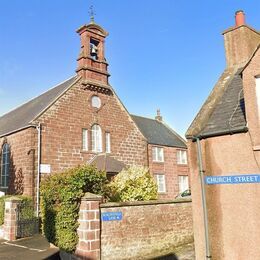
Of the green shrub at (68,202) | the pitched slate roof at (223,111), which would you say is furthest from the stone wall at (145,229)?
the pitched slate roof at (223,111)

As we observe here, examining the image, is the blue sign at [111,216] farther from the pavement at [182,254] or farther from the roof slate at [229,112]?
the roof slate at [229,112]

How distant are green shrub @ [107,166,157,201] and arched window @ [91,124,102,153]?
7.40 m

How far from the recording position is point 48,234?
1386 cm

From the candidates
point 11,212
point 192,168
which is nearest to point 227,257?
point 192,168

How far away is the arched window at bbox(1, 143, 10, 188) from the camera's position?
23742 millimetres

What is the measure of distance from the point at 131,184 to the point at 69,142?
7.75m

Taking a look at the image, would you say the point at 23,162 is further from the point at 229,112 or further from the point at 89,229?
the point at 229,112

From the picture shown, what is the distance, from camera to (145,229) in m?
13.4

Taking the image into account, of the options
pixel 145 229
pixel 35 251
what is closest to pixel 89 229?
pixel 145 229

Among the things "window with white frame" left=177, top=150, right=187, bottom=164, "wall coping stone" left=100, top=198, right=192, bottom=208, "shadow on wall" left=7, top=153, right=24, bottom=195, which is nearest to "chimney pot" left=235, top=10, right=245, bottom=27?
"wall coping stone" left=100, top=198, right=192, bottom=208

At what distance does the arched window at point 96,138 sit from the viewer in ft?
79.4

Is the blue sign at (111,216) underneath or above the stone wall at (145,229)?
above

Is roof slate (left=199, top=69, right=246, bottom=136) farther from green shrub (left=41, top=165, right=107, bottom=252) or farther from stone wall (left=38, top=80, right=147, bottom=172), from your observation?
stone wall (left=38, top=80, right=147, bottom=172)

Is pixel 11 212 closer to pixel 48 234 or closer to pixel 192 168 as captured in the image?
pixel 48 234
